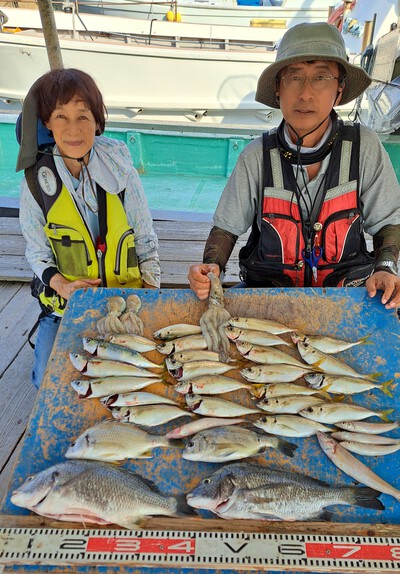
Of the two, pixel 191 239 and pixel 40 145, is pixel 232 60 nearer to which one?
pixel 191 239

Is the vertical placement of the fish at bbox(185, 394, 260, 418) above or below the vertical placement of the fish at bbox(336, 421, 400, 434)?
above

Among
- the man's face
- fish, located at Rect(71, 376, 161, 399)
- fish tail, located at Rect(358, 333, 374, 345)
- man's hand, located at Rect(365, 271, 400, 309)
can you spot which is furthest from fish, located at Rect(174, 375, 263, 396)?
the man's face

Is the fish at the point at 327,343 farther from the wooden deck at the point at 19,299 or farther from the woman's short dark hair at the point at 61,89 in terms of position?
the woman's short dark hair at the point at 61,89

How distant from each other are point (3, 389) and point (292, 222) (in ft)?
7.14

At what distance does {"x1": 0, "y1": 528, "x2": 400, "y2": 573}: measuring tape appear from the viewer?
1.20 meters

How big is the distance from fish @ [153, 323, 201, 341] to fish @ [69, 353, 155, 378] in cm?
20

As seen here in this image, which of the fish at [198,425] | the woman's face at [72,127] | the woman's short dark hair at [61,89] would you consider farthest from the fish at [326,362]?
the woman's short dark hair at [61,89]

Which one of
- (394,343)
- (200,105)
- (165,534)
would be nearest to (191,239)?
(394,343)

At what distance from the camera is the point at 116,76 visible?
12.4 meters

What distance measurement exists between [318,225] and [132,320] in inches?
46.8

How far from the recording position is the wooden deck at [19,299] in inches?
96.6

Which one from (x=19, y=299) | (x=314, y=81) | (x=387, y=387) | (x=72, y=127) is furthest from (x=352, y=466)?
(x=19, y=299)

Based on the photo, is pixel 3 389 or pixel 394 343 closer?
pixel 394 343

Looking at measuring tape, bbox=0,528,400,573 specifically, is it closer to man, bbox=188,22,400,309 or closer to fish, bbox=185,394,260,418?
fish, bbox=185,394,260,418
